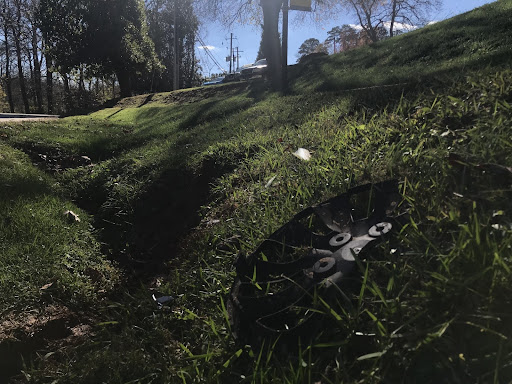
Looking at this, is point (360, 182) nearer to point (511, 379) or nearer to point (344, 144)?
point (344, 144)

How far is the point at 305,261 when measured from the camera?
194cm

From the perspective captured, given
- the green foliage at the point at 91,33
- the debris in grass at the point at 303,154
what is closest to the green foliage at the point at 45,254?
the debris in grass at the point at 303,154

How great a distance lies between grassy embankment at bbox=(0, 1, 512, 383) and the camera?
136 centimetres

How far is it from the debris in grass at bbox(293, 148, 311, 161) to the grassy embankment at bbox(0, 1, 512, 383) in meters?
0.06

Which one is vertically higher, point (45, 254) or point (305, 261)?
point (305, 261)

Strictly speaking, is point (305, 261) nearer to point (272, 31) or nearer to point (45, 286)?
point (45, 286)

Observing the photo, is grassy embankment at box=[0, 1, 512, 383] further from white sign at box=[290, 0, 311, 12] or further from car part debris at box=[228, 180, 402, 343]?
white sign at box=[290, 0, 311, 12]

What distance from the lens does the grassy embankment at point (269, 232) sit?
1.36 meters

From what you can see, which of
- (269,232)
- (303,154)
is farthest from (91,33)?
(269,232)

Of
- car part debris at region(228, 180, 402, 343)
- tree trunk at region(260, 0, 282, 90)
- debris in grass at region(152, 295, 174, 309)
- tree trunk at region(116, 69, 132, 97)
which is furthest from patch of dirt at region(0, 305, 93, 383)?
tree trunk at region(116, 69, 132, 97)

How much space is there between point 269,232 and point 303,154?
1092 mm

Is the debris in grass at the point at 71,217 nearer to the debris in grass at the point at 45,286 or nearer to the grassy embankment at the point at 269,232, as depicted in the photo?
the grassy embankment at the point at 269,232

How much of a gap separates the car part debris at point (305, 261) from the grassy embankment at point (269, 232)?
0.11 m

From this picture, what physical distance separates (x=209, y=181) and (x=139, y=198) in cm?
78
